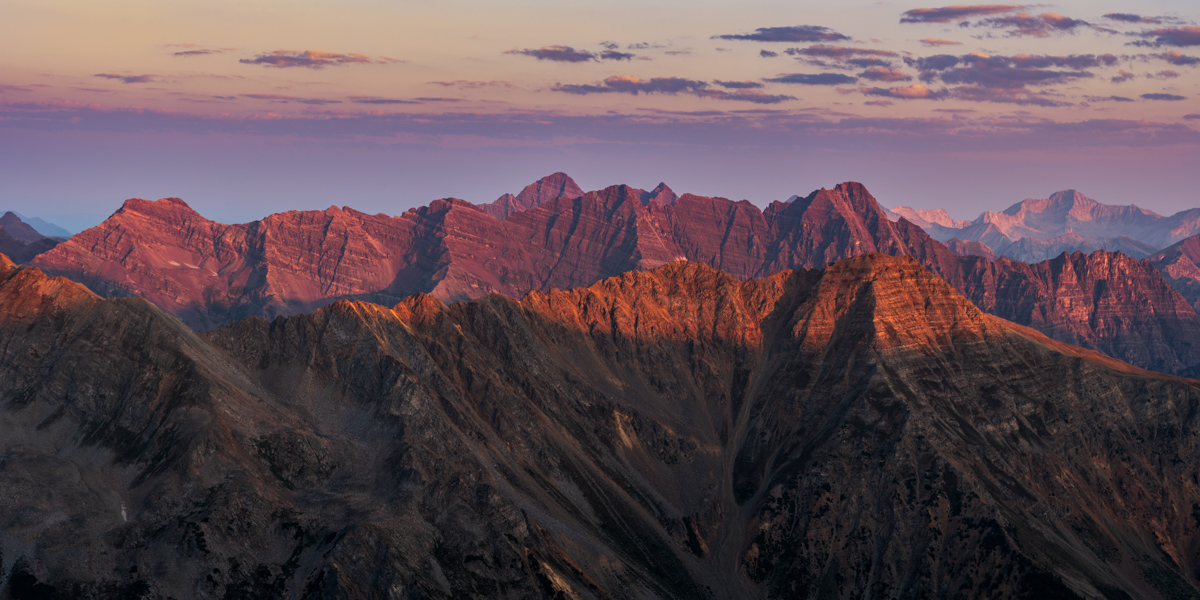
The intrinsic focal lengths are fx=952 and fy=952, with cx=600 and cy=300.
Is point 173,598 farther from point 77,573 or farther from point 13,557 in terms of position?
point 13,557

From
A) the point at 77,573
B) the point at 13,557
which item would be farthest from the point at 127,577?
the point at 13,557

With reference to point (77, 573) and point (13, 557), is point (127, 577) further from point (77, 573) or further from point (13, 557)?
point (13, 557)

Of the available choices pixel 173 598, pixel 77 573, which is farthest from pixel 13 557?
pixel 173 598

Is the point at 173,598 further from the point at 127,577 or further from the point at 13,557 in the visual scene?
the point at 13,557

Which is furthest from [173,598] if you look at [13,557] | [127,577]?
[13,557]
